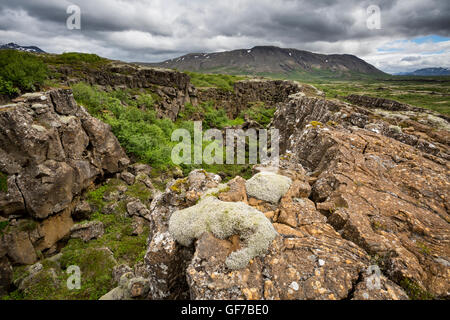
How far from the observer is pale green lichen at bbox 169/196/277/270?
7.16 metres

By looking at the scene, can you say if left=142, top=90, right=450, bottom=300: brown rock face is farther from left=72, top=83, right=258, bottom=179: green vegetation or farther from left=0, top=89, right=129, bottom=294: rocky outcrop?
left=72, top=83, right=258, bottom=179: green vegetation

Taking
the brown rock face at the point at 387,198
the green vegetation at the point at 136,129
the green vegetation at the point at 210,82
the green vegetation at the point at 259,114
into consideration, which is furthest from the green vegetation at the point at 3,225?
the green vegetation at the point at 210,82

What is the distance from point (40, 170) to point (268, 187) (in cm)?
2287

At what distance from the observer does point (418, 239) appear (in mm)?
8438

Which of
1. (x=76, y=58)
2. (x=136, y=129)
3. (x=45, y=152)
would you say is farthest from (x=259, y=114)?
(x=45, y=152)

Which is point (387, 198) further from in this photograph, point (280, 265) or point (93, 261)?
point (93, 261)

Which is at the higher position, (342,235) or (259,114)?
(259,114)

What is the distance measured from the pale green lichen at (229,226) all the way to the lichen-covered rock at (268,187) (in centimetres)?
230

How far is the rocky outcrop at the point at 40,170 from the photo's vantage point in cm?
1911

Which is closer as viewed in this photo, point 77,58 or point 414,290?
point 414,290

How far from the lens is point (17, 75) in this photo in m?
29.8
